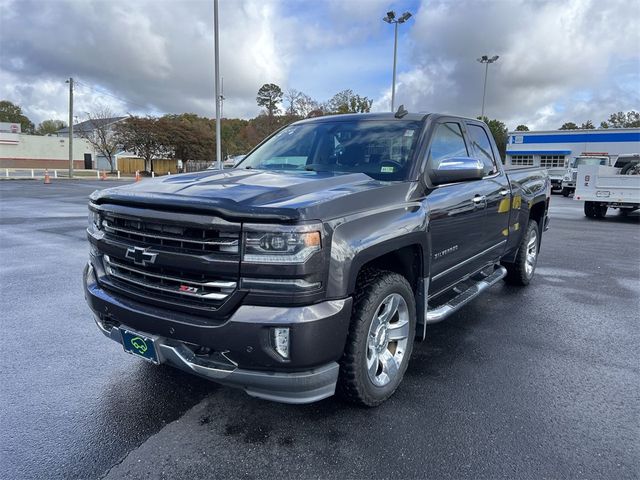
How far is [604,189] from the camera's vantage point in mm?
13375

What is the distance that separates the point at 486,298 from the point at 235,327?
4.03 metres

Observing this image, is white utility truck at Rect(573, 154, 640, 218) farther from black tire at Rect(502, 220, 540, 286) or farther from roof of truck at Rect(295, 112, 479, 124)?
roof of truck at Rect(295, 112, 479, 124)

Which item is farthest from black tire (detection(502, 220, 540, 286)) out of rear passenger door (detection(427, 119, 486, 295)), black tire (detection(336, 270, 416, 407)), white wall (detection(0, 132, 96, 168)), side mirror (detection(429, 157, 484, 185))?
white wall (detection(0, 132, 96, 168))

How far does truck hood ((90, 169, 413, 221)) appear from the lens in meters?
2.29

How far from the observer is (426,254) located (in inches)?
126

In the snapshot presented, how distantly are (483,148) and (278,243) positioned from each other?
3316mm

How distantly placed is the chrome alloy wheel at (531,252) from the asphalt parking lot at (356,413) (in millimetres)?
1191

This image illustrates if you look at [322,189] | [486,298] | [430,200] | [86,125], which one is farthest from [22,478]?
[86,125]

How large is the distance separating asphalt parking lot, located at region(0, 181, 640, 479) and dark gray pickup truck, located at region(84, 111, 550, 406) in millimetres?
354

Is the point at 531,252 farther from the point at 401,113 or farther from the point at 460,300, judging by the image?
the point at 401,113

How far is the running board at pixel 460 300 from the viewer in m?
3.47

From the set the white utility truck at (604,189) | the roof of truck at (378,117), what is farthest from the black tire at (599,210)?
the roof of truck at (378,117)

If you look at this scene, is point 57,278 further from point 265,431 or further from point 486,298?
point 486,298

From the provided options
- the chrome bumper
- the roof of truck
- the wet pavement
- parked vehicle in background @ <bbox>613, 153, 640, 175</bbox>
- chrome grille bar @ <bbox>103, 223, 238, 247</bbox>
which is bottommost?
the wet pavement
